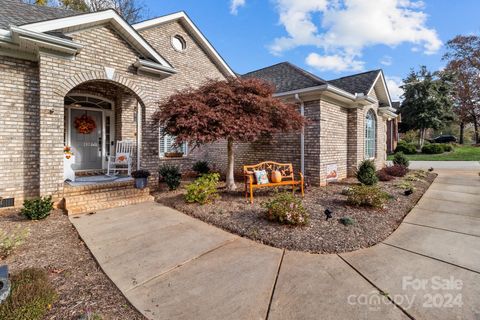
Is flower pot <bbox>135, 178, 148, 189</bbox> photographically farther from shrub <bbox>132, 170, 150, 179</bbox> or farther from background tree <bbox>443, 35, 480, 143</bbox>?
background tree <bbox>443, 35, 480, 143</bbox>

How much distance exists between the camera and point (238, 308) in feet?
7.16

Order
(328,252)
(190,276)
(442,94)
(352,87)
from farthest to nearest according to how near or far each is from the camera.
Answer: (442,94), (352,87), (328,252), (190,276)

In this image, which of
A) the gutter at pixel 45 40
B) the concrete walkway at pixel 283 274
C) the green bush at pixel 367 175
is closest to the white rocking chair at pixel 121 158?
the gutter at pixel 45 40

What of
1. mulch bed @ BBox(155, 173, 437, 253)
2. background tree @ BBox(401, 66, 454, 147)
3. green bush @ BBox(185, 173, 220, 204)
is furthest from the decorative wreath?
background tree @ BBox(401, 66, 454, 147)

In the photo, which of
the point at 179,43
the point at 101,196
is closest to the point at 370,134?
the point at 179,43

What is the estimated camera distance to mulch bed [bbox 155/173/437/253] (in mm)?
3589

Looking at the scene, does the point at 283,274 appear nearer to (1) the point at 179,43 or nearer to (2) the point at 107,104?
(2) the point at 107,104

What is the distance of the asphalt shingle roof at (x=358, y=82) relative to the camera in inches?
360

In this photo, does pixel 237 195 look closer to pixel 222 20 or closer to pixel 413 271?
pixel 413 271

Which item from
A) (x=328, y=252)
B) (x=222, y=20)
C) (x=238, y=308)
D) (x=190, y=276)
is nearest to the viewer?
(x=238, y=308)

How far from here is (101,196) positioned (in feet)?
18.9

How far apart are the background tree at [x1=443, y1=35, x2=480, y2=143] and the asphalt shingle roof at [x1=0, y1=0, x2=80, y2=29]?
3330cm

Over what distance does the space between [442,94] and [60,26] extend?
91.7ft

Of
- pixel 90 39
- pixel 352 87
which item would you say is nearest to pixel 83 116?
pixel 90 39
